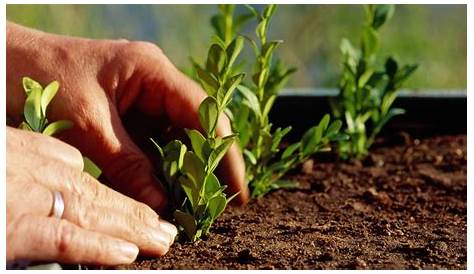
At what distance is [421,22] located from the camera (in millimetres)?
4906

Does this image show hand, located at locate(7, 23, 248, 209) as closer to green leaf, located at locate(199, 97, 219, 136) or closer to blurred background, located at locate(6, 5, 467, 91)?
green leaf, located at locate(199, 97, 219, 136)

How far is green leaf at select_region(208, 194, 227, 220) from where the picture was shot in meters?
1.81

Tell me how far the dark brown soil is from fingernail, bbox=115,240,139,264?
0.07ft

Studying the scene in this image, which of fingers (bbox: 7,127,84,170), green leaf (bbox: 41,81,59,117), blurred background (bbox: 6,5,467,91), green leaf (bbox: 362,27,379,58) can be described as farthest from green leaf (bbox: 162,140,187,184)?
blurred background (bbox: 6,5,467,91)

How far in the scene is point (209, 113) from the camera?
5.85 feet

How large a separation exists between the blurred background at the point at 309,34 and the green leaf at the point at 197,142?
277cm

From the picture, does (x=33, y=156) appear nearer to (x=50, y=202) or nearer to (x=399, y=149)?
(x=50, y=202)

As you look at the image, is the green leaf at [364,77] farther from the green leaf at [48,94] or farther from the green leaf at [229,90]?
the green leaf at [48,94]

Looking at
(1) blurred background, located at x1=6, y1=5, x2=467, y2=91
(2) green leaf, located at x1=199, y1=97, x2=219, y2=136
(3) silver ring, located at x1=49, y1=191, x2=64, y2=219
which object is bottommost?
(1) blurred background, located at x1=6, y1=5, x2=467, y2=91

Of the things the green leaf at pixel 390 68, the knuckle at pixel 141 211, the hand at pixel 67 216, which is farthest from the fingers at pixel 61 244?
the green leaf at pixel 390 68

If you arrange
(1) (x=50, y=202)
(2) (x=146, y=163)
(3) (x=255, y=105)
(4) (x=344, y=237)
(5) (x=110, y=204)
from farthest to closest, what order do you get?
(3) (x=255, y=105) → (2) (x=146, y=163) → (4) (x=344, y=237) → (5) (x=110, y=204) → (1) (x=50, y=202)

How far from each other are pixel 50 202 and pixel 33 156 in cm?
13

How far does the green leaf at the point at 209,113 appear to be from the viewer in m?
1.77
